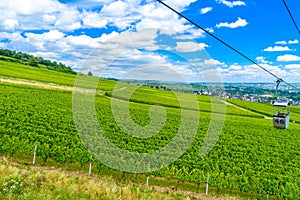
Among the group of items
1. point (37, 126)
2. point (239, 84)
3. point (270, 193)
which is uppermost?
point (239, 84)

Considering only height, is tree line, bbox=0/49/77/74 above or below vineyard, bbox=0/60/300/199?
above

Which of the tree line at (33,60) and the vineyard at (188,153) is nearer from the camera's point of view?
the vineyard at (188,153)

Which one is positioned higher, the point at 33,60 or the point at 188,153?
the point at 33,60

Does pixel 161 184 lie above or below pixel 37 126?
below

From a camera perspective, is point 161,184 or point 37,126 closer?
point 161,184

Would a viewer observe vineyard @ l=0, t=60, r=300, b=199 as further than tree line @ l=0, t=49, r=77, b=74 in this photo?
No

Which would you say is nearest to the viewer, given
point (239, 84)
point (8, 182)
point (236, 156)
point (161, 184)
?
point (8, 182)

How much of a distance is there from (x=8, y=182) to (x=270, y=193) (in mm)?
14095

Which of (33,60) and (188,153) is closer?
(188,153)

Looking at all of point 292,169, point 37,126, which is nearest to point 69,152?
point 37,126

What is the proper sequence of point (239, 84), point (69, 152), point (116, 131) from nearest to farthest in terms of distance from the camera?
point (69, 152) < point (116, 131) < point (239, 84)

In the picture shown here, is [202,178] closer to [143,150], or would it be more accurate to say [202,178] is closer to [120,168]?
[120,168]

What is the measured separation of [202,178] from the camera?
16.7 meters

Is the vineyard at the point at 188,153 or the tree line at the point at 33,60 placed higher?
the tree line at the point at 33,60
